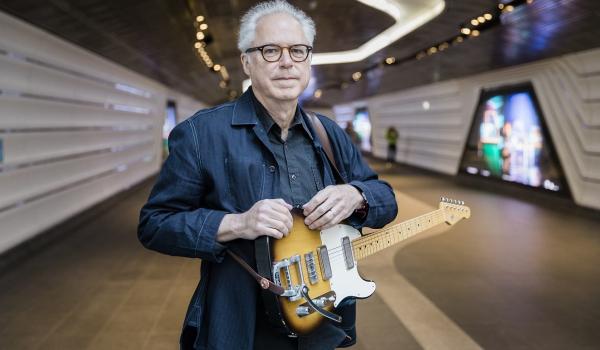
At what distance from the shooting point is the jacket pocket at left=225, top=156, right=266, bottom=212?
65.6 inches

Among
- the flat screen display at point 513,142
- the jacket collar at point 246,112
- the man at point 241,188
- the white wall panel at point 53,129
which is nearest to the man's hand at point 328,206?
the man at point 241,188

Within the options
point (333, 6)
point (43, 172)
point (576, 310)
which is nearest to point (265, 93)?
point (576, 310)

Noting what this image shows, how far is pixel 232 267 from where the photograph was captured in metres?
1.69

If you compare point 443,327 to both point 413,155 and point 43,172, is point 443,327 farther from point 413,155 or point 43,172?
point 413,155

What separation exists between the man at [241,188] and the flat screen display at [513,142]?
437 inches

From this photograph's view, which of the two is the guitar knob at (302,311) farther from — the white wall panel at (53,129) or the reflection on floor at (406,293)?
the white wall panel at (53,129)

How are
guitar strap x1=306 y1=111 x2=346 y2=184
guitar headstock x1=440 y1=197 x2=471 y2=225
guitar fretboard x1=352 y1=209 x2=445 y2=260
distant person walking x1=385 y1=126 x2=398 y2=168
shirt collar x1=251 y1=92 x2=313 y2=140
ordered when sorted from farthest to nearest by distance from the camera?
1. distant person walking x1=385 y1=126 x2=398 y2=168
2. guitar headstock x1=440 y1=197 x2=471 y2=225
3. guitar fretboard x1=352 y1=209 x2=445 y2=260
4. guitar strap x1=306 y1=111 x2=346 y2=184
5. shirt collar x1=251 y1=92 x2=313 y2=140

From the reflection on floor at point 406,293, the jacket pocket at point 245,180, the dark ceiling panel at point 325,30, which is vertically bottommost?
the reflection on floor at point 406,293

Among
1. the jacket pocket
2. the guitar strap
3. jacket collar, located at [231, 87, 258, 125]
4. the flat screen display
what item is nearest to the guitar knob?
the jacket pocket

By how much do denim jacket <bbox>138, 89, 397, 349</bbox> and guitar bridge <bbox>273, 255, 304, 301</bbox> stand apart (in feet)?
0.27

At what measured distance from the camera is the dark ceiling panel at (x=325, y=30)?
24.0ft

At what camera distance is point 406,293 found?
19.2 ft

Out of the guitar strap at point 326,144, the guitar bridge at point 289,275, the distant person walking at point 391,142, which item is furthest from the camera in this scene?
the distant person walking at point 391,142

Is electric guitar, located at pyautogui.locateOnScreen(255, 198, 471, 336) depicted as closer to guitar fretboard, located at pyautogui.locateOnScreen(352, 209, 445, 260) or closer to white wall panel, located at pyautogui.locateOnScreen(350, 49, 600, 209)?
guitar fretboard, located at pyautogui.locateOnScreen(352, 209, 445, 260)
